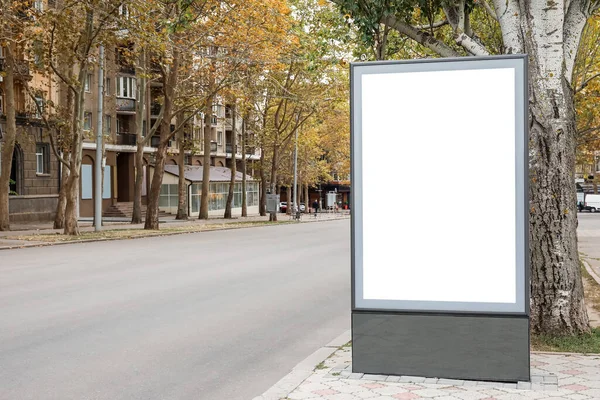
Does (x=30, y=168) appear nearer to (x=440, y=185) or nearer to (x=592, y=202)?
(x=440, y=185)

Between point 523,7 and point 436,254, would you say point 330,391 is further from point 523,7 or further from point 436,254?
point 523,7

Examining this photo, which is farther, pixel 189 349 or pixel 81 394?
pixel 189 349

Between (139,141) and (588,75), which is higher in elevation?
(588,75)

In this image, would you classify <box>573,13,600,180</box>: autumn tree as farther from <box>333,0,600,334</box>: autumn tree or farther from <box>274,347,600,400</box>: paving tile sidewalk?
<box>274,347,600,400</box>: paving tile sidewalk

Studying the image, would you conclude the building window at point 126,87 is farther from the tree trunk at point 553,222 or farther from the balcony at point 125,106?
the tree trunk at point 553,222

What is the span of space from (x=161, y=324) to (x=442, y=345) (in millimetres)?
4505

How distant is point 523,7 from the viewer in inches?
323

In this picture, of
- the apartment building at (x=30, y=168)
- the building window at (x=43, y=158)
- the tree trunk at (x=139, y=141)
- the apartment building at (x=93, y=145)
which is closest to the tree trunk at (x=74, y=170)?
the apartment building at (x=93, y=145)

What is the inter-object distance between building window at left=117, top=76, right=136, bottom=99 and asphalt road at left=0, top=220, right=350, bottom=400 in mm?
41306

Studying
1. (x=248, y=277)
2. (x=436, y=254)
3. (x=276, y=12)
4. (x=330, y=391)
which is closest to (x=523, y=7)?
(x=436, y=254)

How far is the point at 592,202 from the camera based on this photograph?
310 feet

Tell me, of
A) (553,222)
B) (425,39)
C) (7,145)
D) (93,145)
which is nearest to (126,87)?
(93,145)

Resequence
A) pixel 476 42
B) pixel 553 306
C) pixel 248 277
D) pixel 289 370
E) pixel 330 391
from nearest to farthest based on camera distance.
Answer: pixel 330 391
pixel 289 370
pixel 553 306
pixel 476 42
pixel 248 277

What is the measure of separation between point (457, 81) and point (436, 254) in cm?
127
